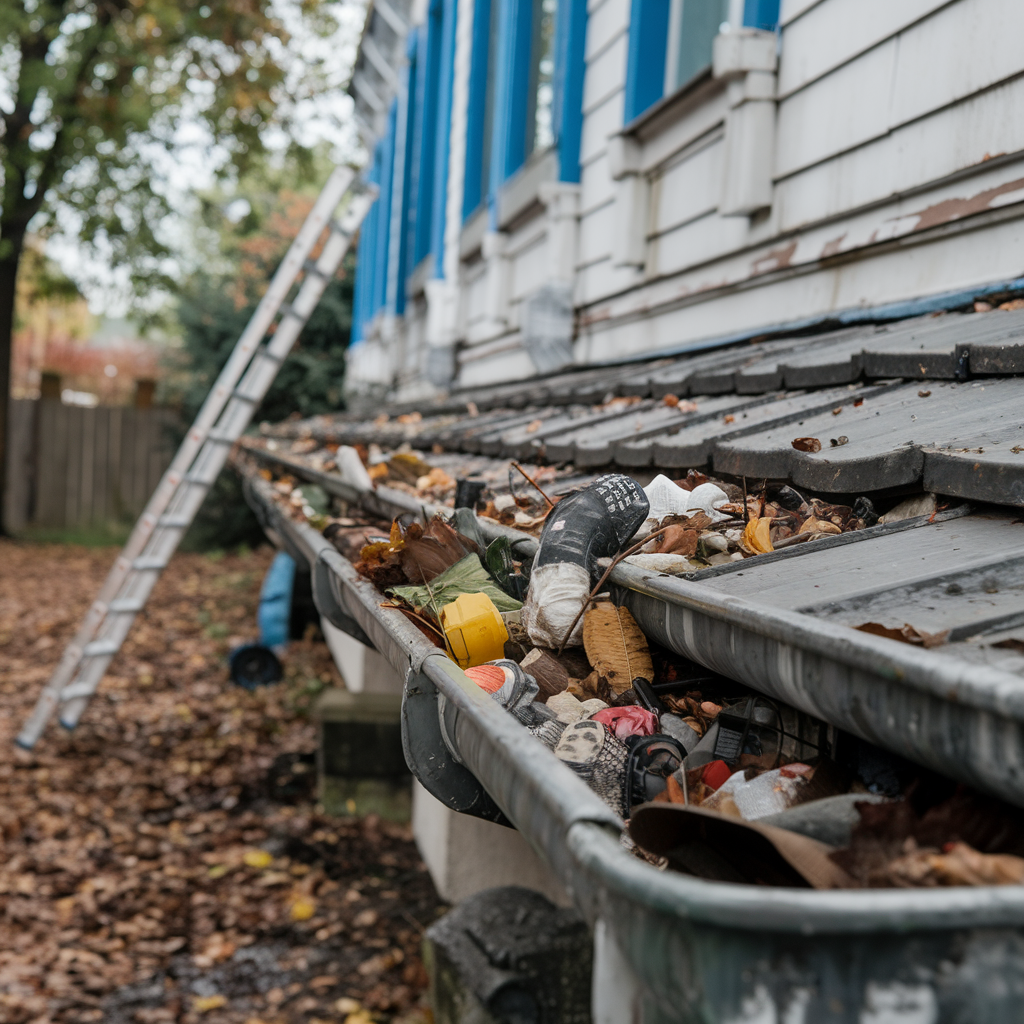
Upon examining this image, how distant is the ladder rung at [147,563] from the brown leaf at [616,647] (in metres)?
5.77

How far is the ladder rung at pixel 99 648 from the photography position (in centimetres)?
642

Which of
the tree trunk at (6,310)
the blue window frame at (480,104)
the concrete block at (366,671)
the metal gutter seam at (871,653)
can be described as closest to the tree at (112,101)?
the tree trunk at (6,310)

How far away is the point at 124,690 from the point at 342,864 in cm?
382

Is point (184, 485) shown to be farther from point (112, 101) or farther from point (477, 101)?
point (112, 101)

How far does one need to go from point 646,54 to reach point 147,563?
4435 mm

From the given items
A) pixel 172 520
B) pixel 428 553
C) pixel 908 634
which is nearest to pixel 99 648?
pixel 172 520

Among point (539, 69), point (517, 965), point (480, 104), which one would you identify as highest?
point (480, 104)

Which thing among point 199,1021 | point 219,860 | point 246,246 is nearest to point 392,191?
point 246,246

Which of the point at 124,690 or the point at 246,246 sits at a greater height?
the point at 246,246

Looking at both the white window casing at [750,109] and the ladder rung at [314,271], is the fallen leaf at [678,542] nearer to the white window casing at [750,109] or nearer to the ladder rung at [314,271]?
the white window casing at [750,109]

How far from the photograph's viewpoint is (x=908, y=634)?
85 cm

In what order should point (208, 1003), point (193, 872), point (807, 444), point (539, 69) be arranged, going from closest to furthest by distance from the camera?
point (807, 444)
point (208, 1003)
point (193, 872)
point (539, 69)

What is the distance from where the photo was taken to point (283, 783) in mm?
5941

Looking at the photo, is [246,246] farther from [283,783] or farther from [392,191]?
[283,783]
